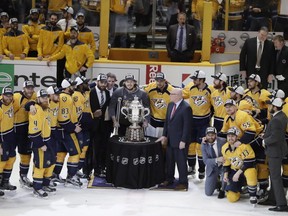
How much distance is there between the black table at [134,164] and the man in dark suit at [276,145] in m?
1.72

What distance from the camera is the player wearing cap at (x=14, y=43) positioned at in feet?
47.5

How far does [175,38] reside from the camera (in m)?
15.1

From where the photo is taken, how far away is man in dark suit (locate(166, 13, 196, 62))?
49.5 ft

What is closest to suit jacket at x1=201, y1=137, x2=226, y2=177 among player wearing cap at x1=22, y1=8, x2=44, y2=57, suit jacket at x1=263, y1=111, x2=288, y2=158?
suit jacket at x1=263, y1=111, x2=288, y2=158

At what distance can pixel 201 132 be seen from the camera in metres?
11.8

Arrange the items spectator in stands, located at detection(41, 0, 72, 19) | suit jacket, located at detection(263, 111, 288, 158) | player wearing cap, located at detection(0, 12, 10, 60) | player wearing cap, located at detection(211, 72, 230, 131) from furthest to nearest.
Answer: spectator in stands, located at detection(41, 0, 72, 19)
player wearing cap, located at detection(0, 12, 10, 60)
player wearing cap, located at detection(211, 72, 230, 131)
suit jacket, located at detection(263, 111, 288, 158)

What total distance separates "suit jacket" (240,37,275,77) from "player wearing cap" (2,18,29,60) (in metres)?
4.00

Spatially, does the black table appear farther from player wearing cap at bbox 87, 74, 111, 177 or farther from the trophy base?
player wearing cap at bbox 87, 74, 111, 177

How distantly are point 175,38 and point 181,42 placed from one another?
154mm

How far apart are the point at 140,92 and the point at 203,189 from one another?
1.65 meters

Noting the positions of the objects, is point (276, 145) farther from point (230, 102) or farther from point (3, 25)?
point (3, 25)

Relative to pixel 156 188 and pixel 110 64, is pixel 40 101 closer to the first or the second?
pixel 156 188

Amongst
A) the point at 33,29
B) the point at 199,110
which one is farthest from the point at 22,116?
the point at 33,29

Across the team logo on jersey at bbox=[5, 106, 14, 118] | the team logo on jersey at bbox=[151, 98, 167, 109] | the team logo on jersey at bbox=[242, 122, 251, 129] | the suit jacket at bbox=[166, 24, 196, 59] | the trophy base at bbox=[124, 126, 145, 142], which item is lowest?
the trophy base at bbox=[124, 126, 145, 142]
